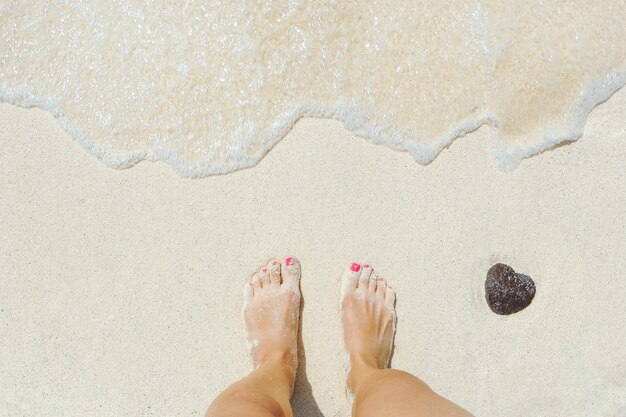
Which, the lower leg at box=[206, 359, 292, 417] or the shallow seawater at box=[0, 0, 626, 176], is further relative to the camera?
the shallow seawater at box=[0, 0, 626, 176]

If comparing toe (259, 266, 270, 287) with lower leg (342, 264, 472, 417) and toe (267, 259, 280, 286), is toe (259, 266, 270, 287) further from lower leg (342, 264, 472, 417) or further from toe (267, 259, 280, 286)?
lower leg (342, 264, 472, 417)

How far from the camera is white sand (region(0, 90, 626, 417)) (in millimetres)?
2227

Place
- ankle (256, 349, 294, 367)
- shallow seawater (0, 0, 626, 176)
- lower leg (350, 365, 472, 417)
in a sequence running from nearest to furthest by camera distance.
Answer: lower leg (350, 365, 472, 417) → ankle (256, 349, 294, 367) → shallow seawater (0, 0, 626, 176)

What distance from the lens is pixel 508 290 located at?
2.20 m

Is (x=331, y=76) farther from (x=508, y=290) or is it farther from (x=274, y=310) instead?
(x=508, y=290)

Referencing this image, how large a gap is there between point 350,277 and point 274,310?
0.37 meters

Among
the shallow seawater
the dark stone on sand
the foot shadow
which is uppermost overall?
the shallow seawater

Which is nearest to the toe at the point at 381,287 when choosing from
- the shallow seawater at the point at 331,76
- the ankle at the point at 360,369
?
the ankle at the point at 360,369

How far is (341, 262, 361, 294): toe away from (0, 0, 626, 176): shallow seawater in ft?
1.88

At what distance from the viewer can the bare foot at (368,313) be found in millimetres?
2250

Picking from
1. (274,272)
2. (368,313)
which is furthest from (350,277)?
(274,272)

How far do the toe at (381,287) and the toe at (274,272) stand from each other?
1.48ft

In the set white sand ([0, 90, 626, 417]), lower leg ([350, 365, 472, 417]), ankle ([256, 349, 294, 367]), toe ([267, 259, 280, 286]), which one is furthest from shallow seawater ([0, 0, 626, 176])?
lower leg ([350, 365, 472, 417])

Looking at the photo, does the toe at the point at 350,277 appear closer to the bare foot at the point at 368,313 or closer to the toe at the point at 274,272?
the bare foot at the point at 368,313
